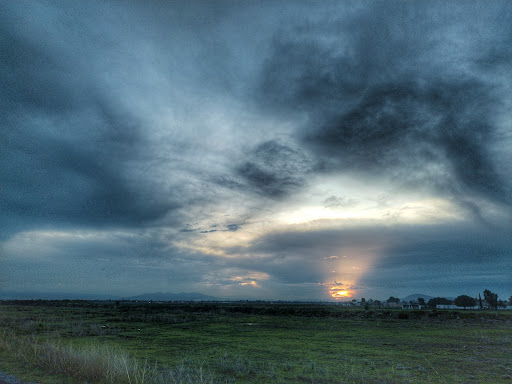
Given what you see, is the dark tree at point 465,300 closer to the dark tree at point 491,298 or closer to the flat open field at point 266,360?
the dark tree at point 491,298

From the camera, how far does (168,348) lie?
24.3 m

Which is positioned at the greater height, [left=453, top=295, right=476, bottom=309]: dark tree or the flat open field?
the flat open field

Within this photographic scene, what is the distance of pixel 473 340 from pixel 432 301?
530 feet

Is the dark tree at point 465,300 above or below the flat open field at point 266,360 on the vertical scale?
below

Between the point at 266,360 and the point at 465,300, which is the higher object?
the point at 266,360

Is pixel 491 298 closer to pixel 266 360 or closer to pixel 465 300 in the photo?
pixel 465 300

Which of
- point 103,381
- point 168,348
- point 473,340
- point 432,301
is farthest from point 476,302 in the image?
point 103,381

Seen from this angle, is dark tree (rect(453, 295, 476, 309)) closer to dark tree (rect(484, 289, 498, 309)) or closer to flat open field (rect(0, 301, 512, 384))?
dark tree (rect(484, 289, 498, 309))

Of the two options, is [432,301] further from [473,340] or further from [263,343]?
[263,343]

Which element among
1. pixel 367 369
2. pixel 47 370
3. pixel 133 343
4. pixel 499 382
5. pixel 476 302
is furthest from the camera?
pixel 476 302

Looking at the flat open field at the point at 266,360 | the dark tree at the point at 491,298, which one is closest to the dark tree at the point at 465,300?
the dark tree at the point at 491,298

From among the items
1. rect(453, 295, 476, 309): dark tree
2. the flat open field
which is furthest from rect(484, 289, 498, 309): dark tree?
the flat open field

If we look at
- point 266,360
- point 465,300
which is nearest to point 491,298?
point 465,300

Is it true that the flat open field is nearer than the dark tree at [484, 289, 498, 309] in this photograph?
Yes
